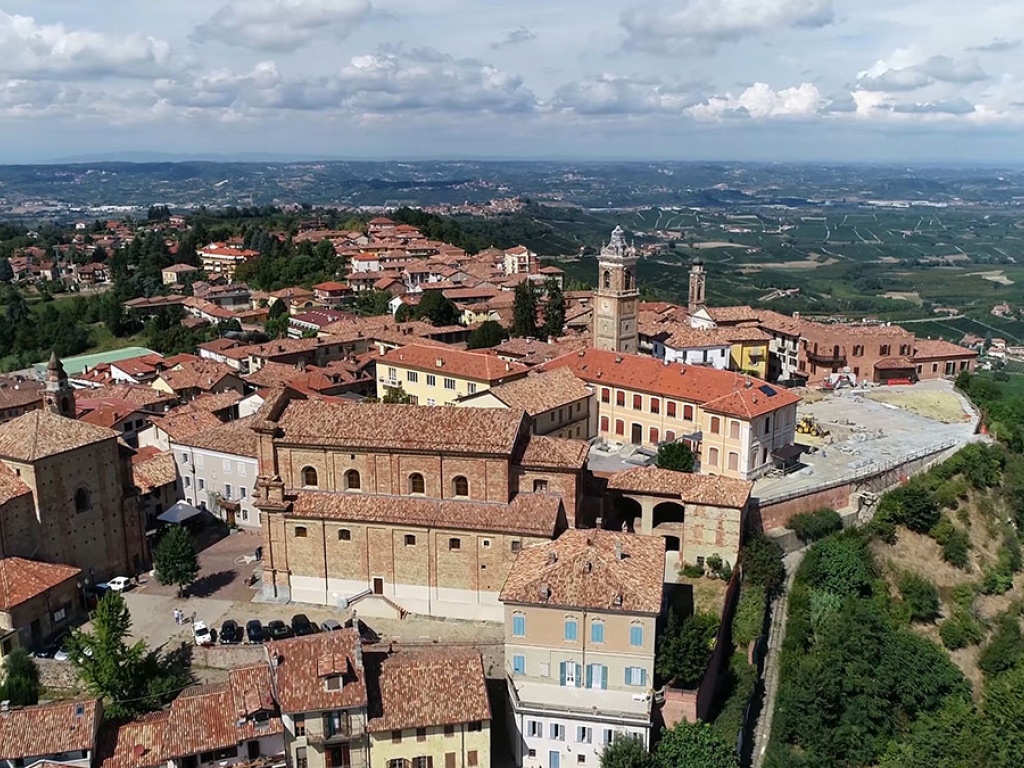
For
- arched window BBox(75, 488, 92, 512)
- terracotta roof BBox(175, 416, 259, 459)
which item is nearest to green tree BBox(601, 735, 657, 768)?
arched window BBox(75, 488, 92, 512)

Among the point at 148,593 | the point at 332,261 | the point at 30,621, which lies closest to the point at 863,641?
the point at 148,593

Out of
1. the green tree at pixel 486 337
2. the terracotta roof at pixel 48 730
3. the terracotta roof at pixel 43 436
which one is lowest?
the terracotta roof at pixel 48 730

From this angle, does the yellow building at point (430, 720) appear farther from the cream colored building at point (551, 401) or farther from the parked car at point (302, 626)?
the cream colored building at point (551, 401)

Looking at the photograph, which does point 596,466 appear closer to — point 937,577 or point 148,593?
point 937,577

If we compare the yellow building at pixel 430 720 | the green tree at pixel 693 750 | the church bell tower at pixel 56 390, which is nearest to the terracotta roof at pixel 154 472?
the church bell tower at pixel 56 390

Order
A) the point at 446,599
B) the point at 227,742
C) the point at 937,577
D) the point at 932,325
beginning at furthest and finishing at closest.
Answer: the point at 932,325 < the point at 937,577 < the point at 446,599 < the point at 227,742

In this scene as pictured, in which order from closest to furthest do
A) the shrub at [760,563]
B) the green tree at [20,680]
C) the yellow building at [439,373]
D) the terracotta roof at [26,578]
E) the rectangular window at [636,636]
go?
the rectangular window at [636,636] → the green tree at [20,680] → the terracotta roof at [26,578] → the shrub at [760,563] → the yellow building at [439,373]

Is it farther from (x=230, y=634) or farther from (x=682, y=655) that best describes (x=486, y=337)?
(x=682, y=655)
